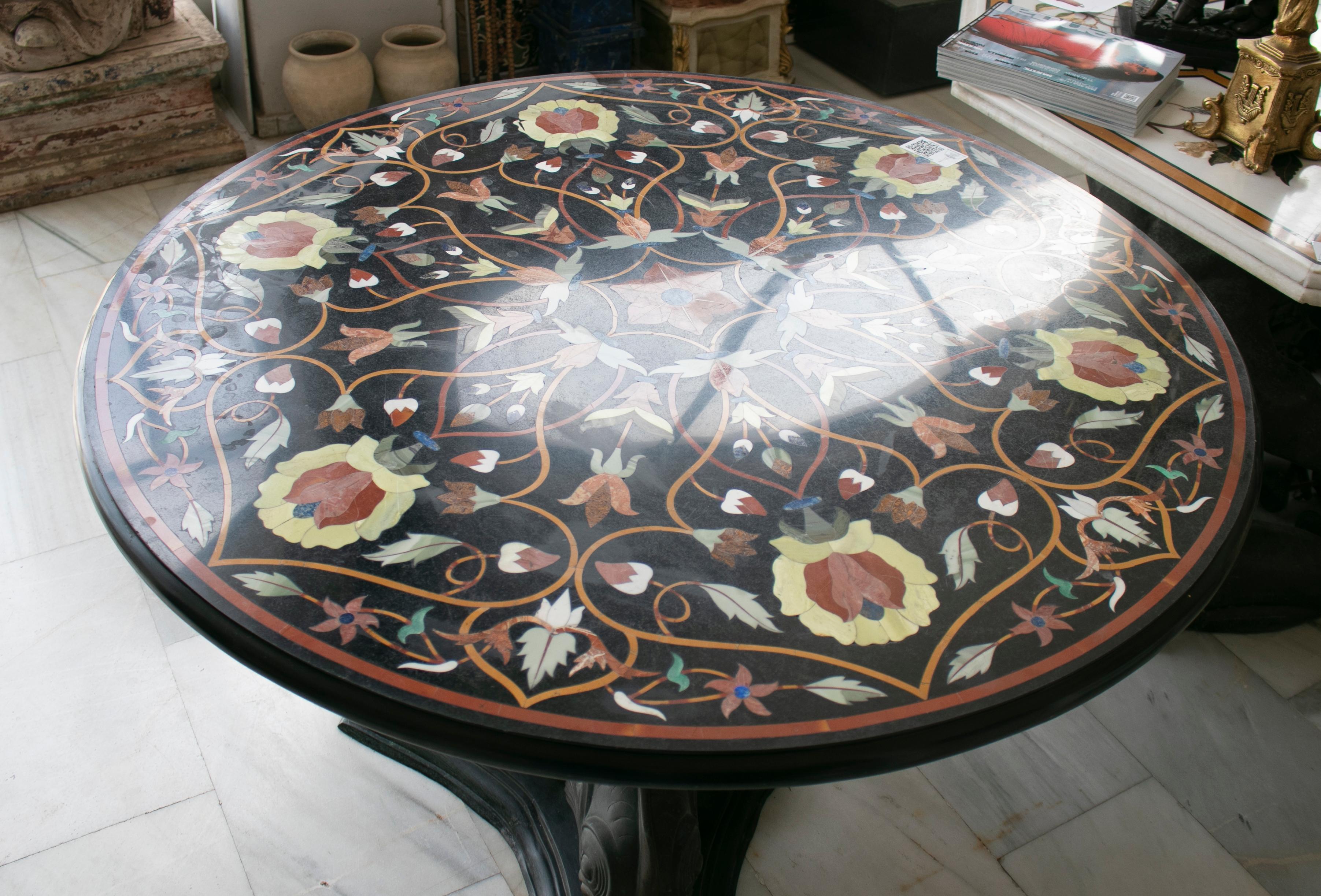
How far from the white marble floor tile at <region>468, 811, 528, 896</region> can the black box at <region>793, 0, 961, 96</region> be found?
9.81 feet

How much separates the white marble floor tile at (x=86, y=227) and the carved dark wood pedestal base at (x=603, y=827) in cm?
171

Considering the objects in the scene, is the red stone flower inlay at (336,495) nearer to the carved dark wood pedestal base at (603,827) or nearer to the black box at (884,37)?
the carved dark wood pedestal base at (603,827)

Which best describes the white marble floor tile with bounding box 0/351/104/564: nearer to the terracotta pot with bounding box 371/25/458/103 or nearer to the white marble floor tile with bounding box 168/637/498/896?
the white marble floor tile with bounding box 168/637/498/896

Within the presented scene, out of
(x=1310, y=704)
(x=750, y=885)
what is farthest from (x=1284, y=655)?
(x=750, y=885)

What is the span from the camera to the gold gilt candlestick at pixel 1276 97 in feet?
5.69

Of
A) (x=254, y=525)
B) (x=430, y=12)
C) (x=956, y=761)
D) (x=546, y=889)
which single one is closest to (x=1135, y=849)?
(x=956, y=761)

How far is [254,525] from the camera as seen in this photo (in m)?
1.06

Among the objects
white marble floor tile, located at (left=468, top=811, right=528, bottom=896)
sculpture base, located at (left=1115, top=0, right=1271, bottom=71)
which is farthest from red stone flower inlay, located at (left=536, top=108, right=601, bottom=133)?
sculpture base, located at (left=1115, top=0, right=1271, bottom=71)

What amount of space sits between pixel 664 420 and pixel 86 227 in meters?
2.33

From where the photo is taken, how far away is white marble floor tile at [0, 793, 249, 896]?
4.91 feet

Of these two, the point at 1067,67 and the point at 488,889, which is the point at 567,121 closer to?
the point at 1067,67

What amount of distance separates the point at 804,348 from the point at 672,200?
39cm

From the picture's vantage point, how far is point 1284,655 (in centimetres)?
193

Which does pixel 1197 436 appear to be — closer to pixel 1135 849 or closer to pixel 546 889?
pixel 1135 849
